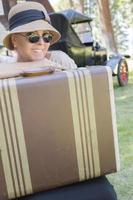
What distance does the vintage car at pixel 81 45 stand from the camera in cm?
674

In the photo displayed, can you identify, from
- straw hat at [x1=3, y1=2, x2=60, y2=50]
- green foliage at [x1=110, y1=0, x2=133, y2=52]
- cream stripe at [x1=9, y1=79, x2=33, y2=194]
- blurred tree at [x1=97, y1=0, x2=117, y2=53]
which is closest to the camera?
cream stripe at [x1=9, y1=79, x2=33, y2=194]

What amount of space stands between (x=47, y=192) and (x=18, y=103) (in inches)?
15.3

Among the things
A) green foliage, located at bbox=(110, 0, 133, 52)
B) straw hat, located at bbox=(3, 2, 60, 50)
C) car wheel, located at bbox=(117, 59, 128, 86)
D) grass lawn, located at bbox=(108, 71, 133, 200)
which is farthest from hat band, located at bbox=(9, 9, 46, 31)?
green foliage, located at bbox=(110, 0, 133, 52)

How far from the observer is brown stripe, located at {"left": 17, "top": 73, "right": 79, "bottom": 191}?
147 cm

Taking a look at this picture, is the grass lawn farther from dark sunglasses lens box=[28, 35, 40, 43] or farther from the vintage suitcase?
dark sunglasses lens box=[28, 35, 40, 43]

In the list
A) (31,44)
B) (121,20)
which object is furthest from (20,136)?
(121,20)

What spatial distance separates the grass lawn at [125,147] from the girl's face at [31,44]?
1.11 meters

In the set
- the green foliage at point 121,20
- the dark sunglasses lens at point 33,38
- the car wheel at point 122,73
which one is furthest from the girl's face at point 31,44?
the green foliage at point 121,20

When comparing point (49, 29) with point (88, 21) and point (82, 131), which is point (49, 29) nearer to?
point (82, 131)

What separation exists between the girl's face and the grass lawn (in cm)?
111

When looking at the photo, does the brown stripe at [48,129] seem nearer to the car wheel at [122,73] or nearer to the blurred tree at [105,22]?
the car wheel at [122,73]

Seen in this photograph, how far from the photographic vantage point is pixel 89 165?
5.23 feet

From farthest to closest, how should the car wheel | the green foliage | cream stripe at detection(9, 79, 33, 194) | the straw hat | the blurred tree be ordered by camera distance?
the green foliage, the blurred tree, the car wheel, the straw hat, cream stripe at detection(9, 79, 33, 194)

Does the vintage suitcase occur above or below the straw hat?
below
